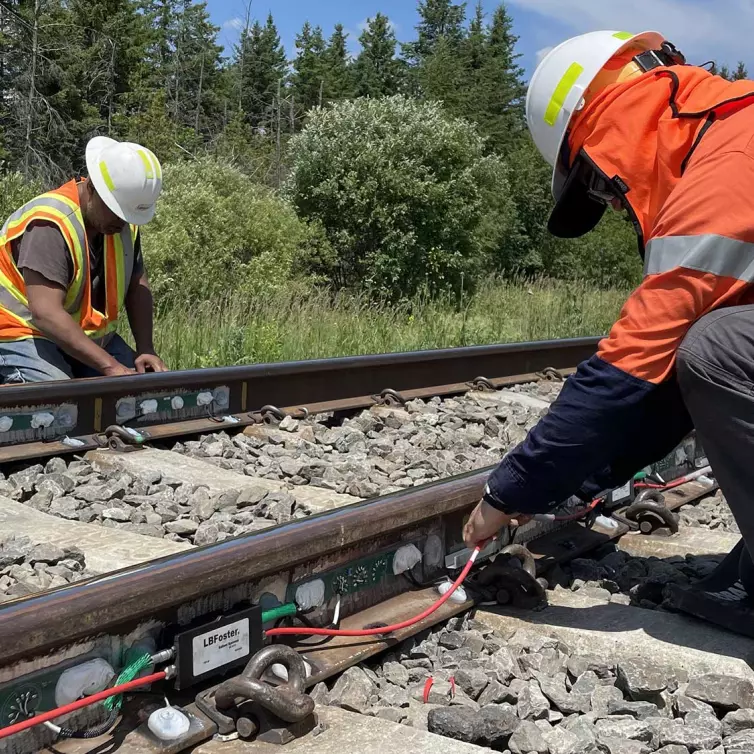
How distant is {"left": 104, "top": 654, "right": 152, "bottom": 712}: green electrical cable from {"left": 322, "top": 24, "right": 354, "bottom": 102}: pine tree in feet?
246

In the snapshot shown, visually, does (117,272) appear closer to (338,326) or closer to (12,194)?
(338,326)

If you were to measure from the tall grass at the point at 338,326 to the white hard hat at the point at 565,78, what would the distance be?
5.33m

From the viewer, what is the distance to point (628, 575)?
3.65 metres

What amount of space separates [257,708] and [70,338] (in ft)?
11.5

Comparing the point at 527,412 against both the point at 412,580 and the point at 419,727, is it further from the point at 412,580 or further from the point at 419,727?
the point at 419,727

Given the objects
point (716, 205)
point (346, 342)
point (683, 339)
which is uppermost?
point (716, 205)

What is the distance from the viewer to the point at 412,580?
315cm

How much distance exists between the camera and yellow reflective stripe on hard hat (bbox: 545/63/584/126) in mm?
2762

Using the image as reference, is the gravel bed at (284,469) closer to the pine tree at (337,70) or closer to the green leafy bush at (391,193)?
the green leafy bush at (391,193)

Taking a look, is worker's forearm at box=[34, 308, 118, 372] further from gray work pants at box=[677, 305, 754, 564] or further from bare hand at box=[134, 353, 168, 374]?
gray work pants at box=[677, 305, 754, 564]

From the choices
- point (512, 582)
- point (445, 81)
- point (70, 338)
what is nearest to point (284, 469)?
point (70, 338)

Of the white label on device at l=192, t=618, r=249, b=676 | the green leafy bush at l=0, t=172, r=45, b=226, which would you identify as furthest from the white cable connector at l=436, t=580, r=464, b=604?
the green leafy bush at l=0, t=172, r=45, b=226

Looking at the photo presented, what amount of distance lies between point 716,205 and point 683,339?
361 millimetres

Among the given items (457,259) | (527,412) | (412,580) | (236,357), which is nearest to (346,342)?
(236,357)
